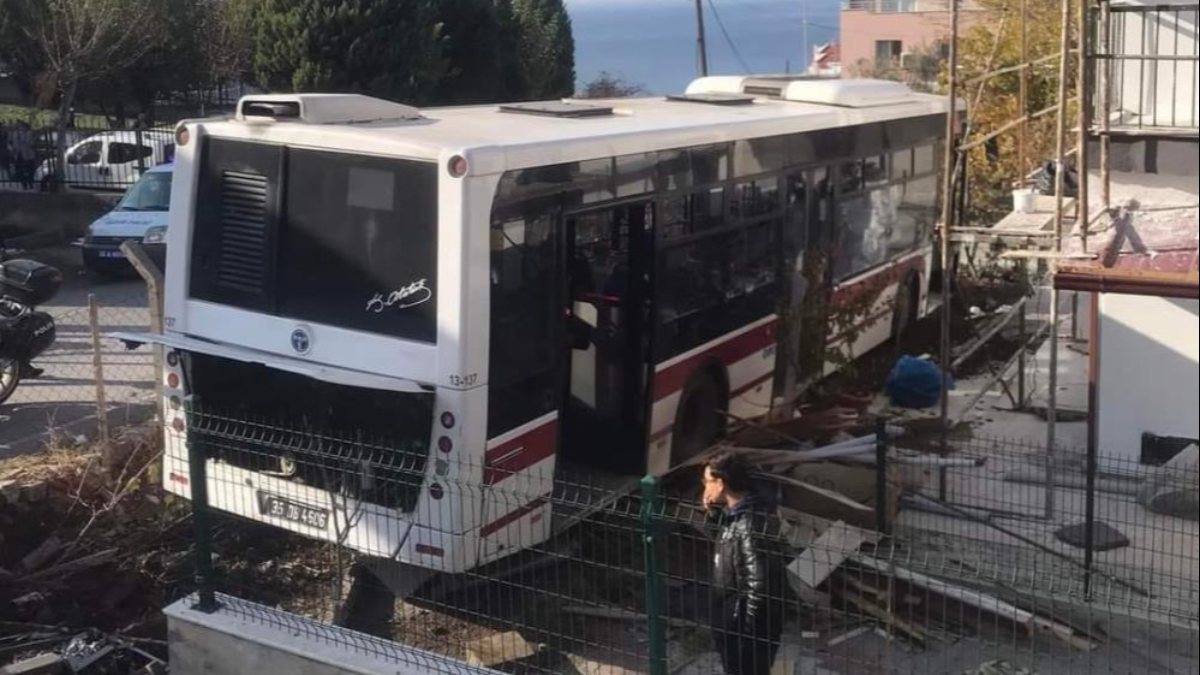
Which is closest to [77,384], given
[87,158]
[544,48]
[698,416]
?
[698,416]

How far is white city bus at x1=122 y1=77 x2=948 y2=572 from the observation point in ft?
25.8

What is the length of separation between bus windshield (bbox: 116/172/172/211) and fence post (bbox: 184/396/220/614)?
13.8 m

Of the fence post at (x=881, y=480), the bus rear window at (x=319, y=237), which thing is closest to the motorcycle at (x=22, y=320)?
the bus rear window at (x=319, y=237)

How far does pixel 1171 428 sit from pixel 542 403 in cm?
491

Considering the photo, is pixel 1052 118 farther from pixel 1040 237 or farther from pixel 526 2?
pixel 526 2

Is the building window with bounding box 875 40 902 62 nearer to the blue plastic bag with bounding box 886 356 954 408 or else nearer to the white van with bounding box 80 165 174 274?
the white van with bounding box 80 165 174 274

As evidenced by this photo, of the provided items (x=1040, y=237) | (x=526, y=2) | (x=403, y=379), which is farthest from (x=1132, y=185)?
(x=526, y=2)

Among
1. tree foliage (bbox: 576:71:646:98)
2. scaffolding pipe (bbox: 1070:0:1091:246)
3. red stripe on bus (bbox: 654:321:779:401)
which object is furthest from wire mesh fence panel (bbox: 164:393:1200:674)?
tree foliage (bbox: 576:71:646:98)

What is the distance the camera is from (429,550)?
786 cm

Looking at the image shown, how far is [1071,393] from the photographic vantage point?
41.3 feet

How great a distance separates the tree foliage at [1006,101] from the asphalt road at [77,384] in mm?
10993

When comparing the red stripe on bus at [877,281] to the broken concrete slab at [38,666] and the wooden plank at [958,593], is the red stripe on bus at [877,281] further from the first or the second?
the broken concrete slab at [38,666]

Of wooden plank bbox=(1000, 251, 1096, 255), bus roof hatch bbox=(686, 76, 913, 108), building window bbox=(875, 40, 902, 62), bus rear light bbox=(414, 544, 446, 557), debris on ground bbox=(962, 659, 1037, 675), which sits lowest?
debris on ground bbox=(962, 659, 1037, 675)

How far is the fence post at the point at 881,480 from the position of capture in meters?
9.07
